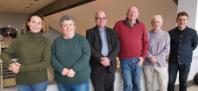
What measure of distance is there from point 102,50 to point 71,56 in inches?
19.8

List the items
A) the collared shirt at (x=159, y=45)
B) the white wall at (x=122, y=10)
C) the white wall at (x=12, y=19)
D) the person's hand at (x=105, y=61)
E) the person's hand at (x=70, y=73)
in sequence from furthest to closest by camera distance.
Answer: the white wall at (x=12, y=19) < the white wall at (x=122, y=10) < the collared shirt at (x=159, y=45) < the person's hand at (x=105, y=61) < the person's hand at (x=70, y=73)

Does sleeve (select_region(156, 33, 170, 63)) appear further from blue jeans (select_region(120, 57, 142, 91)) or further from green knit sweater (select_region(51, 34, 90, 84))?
green knit sweater (select_region(51, 34, 90, 84))

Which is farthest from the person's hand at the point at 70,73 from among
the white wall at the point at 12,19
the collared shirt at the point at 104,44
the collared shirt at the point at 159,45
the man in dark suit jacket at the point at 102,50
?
the white wall at the point at 12,19

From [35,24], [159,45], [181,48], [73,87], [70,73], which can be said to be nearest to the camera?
[35,24]

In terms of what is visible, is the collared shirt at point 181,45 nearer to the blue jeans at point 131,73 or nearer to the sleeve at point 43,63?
the blue jeans at point 131,73

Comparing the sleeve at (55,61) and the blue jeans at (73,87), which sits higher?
the sleeve at (55,61)

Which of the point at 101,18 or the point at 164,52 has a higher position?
the point at 101,18

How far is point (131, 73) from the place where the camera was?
3.27 meters

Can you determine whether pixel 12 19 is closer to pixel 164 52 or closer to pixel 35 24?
pixel 164 52

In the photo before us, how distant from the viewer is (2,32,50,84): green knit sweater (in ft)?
7.68

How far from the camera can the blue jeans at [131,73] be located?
3.17 m

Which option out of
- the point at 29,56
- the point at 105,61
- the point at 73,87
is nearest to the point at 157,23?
the point at 105,61

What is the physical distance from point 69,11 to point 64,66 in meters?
7.59

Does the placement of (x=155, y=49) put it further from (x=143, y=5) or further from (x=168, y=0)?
(x=143, y=5)
